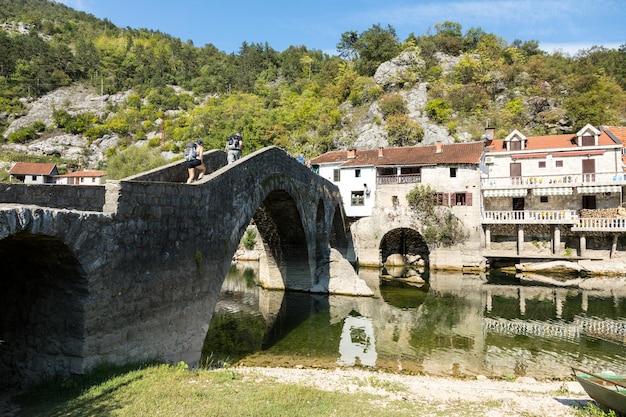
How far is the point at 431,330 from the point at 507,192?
20335 mm

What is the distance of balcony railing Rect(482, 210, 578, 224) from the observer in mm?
30016

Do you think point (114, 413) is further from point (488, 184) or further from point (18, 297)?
point (488, 184)

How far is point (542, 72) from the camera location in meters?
56.0

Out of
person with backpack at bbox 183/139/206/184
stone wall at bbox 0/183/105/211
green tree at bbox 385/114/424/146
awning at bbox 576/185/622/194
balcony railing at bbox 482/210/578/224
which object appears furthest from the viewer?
green tree at bbox 385/114/424/146

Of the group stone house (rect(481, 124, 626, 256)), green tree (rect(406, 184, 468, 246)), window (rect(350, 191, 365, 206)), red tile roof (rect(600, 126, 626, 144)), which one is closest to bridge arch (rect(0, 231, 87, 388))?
green tree (rect(406, 184, 468, 246))

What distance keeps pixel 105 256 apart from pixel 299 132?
165 feet

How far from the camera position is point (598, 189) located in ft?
98.6

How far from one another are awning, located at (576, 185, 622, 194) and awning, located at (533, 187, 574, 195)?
0.63 meters

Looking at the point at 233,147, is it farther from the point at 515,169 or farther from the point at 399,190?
the point at 515,169

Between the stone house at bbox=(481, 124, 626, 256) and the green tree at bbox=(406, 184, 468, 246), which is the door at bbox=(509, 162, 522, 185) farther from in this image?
the green tree at bbox=(406, 184, 468, 246)

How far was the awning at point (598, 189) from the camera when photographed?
29.5 meters

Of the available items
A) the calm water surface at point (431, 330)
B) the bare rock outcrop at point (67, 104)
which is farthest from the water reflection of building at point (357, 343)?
the bare rock outcrop at point (67, 104)

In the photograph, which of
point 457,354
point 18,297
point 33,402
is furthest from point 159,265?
point 457,354

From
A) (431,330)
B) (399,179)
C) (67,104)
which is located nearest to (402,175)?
(399,179)
